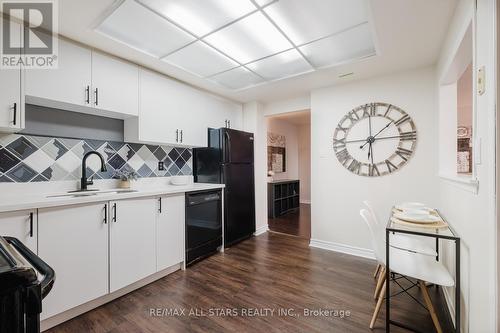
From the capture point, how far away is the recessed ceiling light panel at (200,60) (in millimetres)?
2107

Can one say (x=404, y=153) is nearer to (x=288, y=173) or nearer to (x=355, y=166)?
(x=355, y=166)

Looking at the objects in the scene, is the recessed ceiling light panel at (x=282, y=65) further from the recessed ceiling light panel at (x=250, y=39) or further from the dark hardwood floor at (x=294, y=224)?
the dark hardwood floor at (x=294, y=224)

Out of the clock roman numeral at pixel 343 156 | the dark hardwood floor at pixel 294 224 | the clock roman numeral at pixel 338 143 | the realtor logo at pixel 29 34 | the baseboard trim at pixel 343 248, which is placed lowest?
the dark hardwood floor at pixel 294 224

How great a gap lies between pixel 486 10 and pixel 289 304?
2245mm

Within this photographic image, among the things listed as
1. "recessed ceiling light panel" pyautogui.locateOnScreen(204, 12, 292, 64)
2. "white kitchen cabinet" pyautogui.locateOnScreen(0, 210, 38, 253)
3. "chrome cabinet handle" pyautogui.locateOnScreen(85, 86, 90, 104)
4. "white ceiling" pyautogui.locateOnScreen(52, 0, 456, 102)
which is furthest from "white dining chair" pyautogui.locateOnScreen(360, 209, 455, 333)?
"chrome cabinet handle" pyautogui.locateOnScreen(85, 86, 90, 104)

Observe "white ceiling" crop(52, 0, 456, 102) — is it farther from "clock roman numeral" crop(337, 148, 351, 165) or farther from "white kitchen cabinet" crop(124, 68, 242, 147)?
"clock roman numeral" crop(337, 148, 351, 165)

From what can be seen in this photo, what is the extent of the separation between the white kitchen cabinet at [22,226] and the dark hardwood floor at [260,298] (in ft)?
2.33

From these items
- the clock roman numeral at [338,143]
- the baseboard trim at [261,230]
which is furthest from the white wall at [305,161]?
the clock roman numeral at [338,143]

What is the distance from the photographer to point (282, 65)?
246 centimetres

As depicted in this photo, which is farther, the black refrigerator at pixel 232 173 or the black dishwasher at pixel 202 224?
the black refrigerator at pixel 232 173

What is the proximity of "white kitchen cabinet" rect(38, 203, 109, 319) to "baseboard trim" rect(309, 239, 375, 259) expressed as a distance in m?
2.60

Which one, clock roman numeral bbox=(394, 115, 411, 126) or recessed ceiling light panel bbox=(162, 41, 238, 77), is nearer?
recessed ceiling light panel bbox=(162, 41, 238, 77)

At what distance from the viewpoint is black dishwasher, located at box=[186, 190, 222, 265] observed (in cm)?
249

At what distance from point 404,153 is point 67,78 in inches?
141
